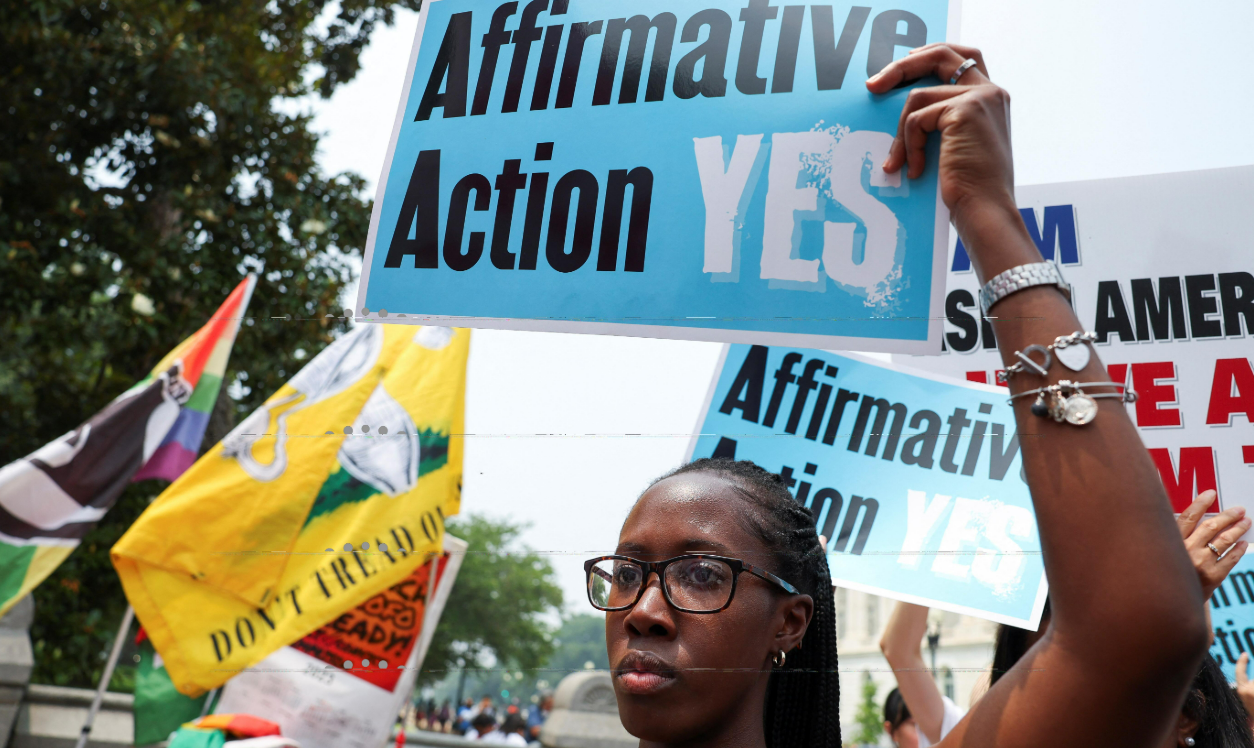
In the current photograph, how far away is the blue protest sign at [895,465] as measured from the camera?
1.95 m

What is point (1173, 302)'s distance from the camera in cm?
212

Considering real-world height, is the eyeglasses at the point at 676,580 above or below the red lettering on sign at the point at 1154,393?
below

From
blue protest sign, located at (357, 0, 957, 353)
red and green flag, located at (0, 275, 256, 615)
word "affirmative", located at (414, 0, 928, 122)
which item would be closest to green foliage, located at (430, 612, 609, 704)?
blue protest sign, located at (357, 0, 957, 353)

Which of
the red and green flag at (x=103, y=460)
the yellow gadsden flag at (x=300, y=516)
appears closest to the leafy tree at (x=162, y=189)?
the red and green flag at (x=103, y=460)

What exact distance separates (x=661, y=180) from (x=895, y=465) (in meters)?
0.89

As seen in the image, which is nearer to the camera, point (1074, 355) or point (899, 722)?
point (1074, 355)

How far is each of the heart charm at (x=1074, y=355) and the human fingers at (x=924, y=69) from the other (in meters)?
0.45

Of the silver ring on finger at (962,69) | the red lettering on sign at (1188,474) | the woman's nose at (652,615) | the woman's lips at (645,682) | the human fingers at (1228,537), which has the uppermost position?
the silver ring on finger at (962,69)

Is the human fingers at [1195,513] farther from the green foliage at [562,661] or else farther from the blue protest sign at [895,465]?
the green foliage at [562,661]

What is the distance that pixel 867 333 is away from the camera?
146 centimetres

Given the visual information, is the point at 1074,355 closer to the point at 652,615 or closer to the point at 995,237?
the point at 995,237

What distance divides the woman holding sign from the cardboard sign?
18.4 inches

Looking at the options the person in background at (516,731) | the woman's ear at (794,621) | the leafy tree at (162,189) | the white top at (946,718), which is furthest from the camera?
the leafy tree at (162,189)

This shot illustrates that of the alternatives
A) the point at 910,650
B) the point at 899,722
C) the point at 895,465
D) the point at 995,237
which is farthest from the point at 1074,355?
the point at 899,722
